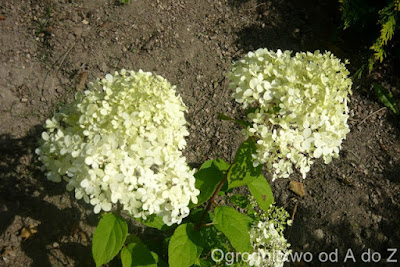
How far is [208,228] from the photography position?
103 inches

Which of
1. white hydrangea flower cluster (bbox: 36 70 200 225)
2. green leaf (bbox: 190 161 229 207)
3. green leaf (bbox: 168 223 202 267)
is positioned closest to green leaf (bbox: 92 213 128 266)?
white hydrangea flower cluster (bbox: 36 70 200 225)

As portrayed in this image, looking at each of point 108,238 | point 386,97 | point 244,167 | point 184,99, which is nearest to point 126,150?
point 108,238

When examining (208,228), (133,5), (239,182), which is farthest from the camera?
(133,5)

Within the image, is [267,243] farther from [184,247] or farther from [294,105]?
[294,105]

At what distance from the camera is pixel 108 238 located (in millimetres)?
2059

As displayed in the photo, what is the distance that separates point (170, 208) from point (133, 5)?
3.18m

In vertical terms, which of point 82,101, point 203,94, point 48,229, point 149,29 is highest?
point 82,101

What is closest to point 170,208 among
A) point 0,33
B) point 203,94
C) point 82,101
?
point 82,101

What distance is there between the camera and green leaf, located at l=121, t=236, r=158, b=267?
90.0 inches

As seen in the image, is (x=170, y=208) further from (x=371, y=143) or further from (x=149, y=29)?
(x=371, y=143)

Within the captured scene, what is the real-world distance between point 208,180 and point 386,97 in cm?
309

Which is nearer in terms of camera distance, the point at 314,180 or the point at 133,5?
the point at 314,180

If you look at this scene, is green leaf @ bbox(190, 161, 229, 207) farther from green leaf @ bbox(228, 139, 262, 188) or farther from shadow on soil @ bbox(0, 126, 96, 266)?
shadow on soil @ bbox(0, 126, 96, 266)

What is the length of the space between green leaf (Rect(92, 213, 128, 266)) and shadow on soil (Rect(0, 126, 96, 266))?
3.52 feet
